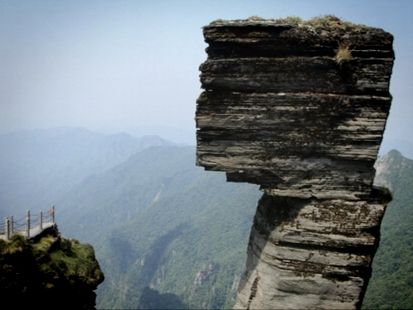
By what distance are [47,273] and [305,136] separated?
14.5 meters

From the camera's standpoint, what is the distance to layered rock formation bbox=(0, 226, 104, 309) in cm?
1753

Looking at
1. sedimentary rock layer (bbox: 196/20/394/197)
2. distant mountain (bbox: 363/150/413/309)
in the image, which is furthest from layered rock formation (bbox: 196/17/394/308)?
distant mountain (bbox: 363/150/413/309)

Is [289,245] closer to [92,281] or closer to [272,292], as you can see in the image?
[272,292]

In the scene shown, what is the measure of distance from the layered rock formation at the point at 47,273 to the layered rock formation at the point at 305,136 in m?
10.3

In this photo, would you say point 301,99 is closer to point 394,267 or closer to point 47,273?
point 47,273

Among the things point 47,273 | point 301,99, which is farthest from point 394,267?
point 301,99

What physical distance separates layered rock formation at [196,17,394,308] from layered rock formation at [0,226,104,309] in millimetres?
10319

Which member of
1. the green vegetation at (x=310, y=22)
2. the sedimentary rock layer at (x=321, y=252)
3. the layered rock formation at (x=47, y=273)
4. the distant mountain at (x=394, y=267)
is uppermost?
the green vegetation at (x=310, y=22)

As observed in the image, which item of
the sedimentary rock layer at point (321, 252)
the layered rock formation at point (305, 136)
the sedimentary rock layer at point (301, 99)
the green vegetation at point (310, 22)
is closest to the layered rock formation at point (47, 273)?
the layered rock formation at point (305, 136)

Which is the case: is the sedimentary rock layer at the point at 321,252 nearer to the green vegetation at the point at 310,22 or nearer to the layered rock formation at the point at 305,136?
the layered rock formation at the point at 305,136

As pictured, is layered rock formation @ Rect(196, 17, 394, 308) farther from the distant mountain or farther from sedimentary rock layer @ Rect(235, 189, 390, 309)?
the distant mountain

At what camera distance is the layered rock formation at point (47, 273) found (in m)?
17.5

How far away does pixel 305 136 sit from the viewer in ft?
48.1

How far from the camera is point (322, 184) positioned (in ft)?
49.8
